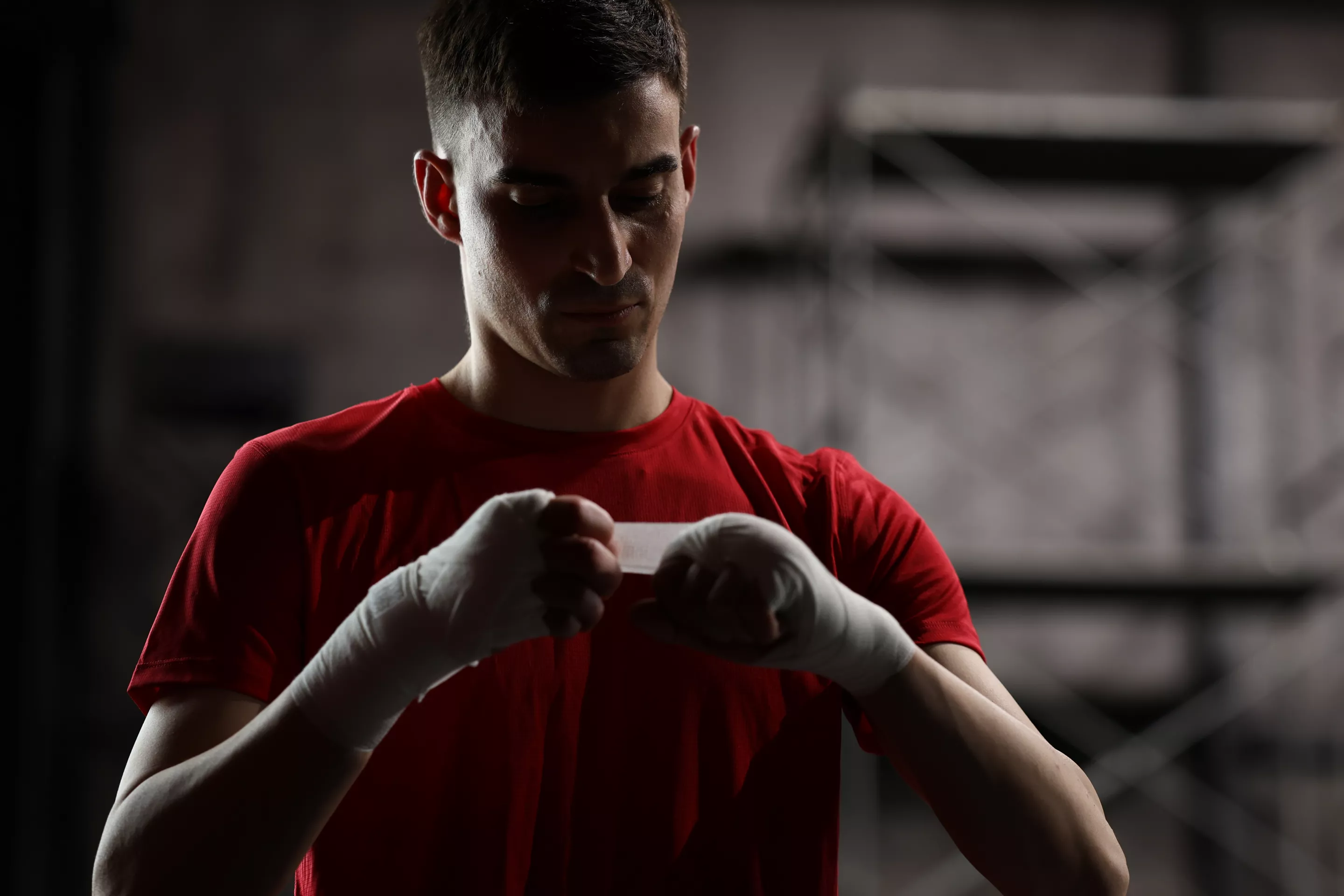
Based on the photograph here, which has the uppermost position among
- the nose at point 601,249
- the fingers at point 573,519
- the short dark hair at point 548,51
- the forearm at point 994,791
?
the short dark hair at point 548,51

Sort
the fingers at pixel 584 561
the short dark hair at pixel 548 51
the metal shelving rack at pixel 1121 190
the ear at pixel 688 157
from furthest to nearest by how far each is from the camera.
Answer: the metal shelving rack at pixel 1121 190 < the ear at pixel 688 157 < the short dark hair at pixel 548 51 < the fingers at pixel 584 561

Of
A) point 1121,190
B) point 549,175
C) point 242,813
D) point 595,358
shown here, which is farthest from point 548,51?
point 1121,190

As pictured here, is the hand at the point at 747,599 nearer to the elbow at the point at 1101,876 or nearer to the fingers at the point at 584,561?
the fingers at the point at 584,561

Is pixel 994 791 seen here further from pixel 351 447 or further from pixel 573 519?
pixel 351 447

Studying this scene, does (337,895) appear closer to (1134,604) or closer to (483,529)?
(483,529)

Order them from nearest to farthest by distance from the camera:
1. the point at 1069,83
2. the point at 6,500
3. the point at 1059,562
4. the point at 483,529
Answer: the point at 483,529, the point at 1059,562, the point at 6,500, the point at 1069,83

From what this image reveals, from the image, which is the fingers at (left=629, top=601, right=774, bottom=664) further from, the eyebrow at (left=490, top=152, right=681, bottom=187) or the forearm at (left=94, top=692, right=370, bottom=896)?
the eyebrow at (left=490, top=152, right=681, bottom=187)

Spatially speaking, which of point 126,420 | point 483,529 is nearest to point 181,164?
point 126,420

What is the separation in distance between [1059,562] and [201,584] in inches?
53.0

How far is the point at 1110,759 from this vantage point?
195 cm

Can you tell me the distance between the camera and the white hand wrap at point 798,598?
0.61 metres

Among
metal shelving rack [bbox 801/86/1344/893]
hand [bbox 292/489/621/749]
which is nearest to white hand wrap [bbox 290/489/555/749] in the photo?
hand [bbox 292/489/621/749]

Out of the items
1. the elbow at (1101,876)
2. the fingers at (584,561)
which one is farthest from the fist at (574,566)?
the elbow at (1101,876)

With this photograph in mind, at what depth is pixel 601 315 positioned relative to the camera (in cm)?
74
